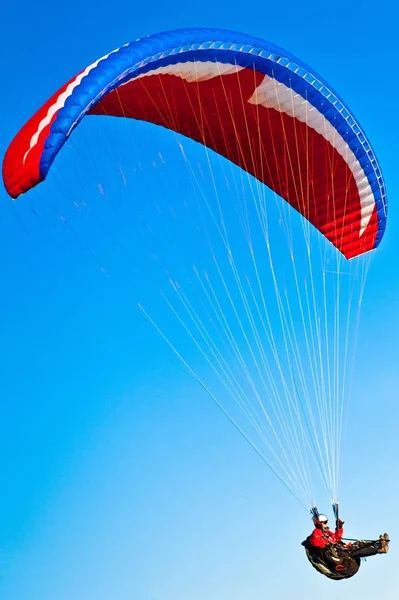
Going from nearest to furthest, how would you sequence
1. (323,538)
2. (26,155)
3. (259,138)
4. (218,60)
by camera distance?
(26,155) < (323,538) < (218,60) < (259,138)

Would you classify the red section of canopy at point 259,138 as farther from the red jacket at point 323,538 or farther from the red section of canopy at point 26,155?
the red jacket at point 323,538

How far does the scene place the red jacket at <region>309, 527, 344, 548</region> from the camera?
11422mm

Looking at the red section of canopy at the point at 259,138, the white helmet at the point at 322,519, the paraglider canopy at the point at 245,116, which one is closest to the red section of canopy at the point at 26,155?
the paraglider canopy at the point at 245,116

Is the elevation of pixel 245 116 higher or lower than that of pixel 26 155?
higher

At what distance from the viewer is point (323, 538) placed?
1143 centimetres

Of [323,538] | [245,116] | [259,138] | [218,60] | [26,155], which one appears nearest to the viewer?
[26,155]

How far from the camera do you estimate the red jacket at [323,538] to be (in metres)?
11.4

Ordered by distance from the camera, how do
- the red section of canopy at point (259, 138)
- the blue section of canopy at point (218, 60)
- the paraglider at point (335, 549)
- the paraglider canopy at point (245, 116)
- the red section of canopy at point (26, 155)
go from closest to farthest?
the red section of canopy at point (26, 155) < the blue section of canopy at point (218, 60) < the paraglider canopy at point (245, 116) < the paraglider at point (335, 549) < the red section of canopy at point (259, 138)

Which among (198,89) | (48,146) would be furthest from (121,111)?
(48,146)

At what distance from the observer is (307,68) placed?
44.0 ft

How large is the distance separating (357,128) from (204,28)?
10.2 ft

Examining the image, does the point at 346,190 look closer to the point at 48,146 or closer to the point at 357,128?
the point at 357,128

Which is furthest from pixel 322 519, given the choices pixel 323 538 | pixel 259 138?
pixel 259 138

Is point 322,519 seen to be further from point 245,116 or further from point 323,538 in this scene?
point 245,116
